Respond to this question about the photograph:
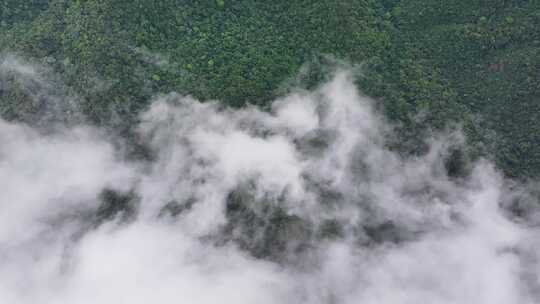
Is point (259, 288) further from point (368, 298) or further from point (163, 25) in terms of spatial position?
point (163, 25)

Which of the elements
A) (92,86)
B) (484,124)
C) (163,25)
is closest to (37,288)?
(92,86)

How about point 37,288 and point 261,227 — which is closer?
point 261,227

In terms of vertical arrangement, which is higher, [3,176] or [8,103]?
[8,103]

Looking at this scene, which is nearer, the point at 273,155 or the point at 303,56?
the point at 273,155

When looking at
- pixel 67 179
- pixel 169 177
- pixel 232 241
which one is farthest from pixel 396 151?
pixel 67 179

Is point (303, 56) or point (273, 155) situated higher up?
point (303, 56)

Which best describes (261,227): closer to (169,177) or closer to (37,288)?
(169,177)

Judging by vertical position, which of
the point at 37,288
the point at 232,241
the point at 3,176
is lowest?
the point at 37,288
